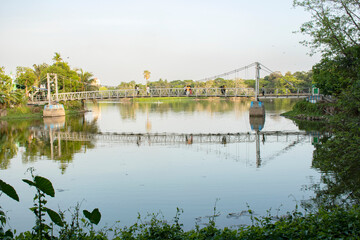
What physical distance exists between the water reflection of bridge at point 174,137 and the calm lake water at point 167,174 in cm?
9

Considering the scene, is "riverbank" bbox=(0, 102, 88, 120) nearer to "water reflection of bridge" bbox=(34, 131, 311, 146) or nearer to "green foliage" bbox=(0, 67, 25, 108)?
"green foliage" bbox=(0, 67, 25, 108)

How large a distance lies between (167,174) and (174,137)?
14.7m

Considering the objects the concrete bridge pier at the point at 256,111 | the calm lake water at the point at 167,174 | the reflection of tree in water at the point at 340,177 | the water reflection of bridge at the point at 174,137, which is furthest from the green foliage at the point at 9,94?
the reflection of tree in water at the point at 340,177

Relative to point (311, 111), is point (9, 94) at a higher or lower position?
higher

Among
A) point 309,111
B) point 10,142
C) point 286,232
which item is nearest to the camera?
point 286,232

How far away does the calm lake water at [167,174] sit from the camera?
38.3 feet

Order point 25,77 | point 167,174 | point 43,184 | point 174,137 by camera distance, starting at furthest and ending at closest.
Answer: point 25,77, point 174,137, point 167,174, point 43,184

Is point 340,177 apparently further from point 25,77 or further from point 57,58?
point 57,58

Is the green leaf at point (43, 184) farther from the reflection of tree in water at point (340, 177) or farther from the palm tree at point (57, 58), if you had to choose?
the palm tree at point (57, 58)

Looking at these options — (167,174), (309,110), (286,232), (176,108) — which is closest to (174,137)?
(167,174)

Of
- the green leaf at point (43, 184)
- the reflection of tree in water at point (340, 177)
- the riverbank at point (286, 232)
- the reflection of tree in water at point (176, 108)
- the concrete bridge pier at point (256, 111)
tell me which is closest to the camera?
the green leaf at point (43, 184)

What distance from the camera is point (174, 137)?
31.8 meters

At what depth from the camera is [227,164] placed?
19781mm

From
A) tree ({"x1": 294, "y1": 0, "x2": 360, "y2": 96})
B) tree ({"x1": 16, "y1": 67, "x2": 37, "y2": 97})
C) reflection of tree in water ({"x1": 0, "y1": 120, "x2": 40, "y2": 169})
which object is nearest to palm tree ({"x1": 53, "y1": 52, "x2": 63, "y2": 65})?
tree ({"x1": 16, "y1": 67, "x2": 37, "y2": 97})
